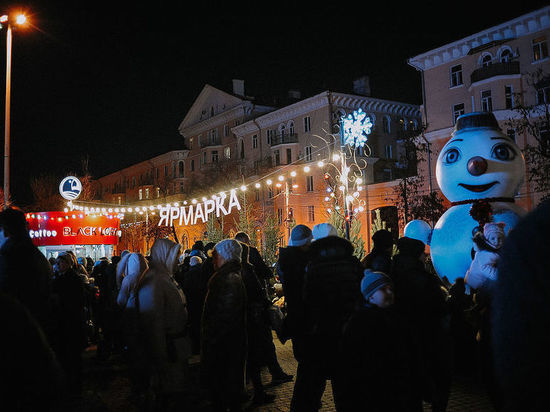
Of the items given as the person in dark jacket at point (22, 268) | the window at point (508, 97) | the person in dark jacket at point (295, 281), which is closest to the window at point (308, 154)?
the window at point (508, 97)

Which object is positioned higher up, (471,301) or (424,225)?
(424,225)

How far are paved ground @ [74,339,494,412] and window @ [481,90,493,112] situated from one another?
2872 centimetres

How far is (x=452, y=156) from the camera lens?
9.05 metres

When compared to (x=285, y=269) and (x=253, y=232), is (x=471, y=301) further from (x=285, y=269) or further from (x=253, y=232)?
(x=253, y=232)

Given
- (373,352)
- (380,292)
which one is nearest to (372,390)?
(373,352)

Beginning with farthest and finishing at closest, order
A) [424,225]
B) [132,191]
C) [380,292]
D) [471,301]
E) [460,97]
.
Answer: [132,191] → [460,97] → [424,225] → [471,301] → [380,292]

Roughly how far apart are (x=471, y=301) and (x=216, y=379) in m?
3.53

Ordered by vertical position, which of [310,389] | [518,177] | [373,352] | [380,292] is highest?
[518,177]

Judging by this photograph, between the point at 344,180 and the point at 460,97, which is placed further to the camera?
the point at 460,97

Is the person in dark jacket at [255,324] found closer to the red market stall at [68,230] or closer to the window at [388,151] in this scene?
the red market stall at [68,230]

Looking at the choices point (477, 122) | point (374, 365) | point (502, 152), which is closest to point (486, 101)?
point (477, 122)

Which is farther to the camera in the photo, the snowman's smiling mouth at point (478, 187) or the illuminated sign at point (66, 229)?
the illuminated sign at point (66, 229)

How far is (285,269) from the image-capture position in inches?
217

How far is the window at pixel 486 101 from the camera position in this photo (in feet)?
107
